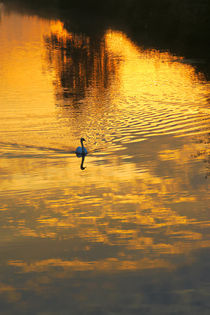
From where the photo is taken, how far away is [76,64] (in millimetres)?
49438

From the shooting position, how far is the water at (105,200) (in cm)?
1205

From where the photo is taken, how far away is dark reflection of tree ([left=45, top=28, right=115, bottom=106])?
3744cm

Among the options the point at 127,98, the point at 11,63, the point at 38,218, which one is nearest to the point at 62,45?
the point at 11,63

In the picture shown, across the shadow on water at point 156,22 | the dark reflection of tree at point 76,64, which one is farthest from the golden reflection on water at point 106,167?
the shadow on water at point 156,22

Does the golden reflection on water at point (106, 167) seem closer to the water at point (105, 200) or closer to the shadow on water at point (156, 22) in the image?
the water at point (105, 200)

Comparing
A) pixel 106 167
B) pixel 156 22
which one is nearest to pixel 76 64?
pixel 106 167

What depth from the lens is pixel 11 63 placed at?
49.5 m

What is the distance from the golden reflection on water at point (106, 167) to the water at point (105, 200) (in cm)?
5

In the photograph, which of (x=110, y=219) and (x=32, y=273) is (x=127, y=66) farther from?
(x=32, y=273)

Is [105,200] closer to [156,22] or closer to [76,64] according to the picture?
[76,64]

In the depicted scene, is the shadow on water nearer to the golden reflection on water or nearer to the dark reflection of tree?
the dark reflection of tree

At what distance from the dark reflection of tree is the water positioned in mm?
501

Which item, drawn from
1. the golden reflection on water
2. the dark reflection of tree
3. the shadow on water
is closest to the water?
the golden reflection on water

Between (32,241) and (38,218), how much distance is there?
4.88ft
